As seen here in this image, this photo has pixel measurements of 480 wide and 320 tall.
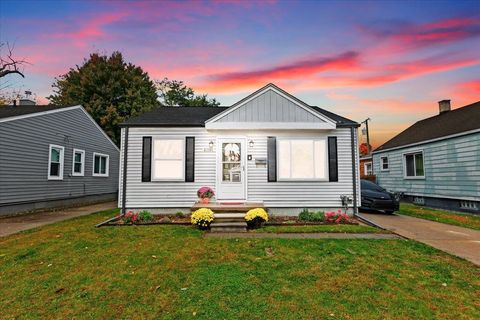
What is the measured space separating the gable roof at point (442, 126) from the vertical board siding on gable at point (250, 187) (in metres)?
7.45

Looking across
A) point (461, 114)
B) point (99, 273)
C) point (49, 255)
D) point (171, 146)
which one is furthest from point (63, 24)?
point (461, 114)

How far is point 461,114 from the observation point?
1352 cm

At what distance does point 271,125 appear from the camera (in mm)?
8617

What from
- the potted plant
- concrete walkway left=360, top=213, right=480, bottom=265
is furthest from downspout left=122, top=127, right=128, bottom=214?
concrete walkway left=360, top=213, right=480, bottom=265

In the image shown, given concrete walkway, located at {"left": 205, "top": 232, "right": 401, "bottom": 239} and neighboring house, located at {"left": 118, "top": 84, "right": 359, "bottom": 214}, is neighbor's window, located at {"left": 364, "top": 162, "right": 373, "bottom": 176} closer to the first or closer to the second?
neighboring house, located at {"left": 118, "top": 84, "right": 359, "bottom": 214}

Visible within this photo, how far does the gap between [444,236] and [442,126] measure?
9.96 meters

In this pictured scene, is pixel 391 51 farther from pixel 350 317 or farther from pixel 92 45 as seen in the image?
pixel 92 45

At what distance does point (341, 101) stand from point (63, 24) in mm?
15906

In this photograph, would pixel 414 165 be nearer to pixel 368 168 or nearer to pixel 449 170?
pixel 449 170

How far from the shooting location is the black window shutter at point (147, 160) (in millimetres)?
8727

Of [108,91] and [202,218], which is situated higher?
[108,91]

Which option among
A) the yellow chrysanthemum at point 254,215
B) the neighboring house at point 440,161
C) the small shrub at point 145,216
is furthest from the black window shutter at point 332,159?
the neighboring house at point 440,161

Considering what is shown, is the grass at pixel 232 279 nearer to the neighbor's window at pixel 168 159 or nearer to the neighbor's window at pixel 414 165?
the neighbor's window at pixel 168 159

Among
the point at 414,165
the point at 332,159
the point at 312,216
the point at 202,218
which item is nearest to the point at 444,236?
the point at 312,216
